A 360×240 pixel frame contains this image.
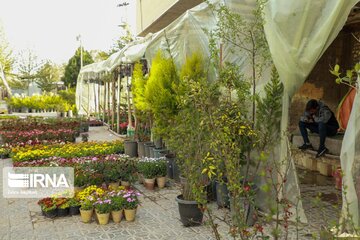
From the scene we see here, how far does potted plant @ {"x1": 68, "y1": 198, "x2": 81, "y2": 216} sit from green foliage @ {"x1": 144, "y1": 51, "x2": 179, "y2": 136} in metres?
2.26

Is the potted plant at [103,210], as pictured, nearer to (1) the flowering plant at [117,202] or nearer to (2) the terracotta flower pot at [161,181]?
(1) the flowering plant at [117,202]

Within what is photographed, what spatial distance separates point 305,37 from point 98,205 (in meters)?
3.23

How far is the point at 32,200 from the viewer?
5879 millimetres

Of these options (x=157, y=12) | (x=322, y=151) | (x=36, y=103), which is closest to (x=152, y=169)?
(x=322, y=151)

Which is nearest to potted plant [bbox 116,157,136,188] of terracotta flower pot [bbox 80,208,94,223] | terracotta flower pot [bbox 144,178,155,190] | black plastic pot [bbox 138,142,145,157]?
terracotta flower pot [bbox 144,178,155,190]

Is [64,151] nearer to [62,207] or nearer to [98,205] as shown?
[62,207]

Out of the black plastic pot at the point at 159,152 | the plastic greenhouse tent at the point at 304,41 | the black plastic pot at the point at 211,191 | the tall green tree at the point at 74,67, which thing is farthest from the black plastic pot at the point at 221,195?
the tall green tree at the point at 74,67

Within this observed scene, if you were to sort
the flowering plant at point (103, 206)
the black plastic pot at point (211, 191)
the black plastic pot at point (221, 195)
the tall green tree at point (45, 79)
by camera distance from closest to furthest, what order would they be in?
the flowering plant at point (103, 206), the black plastic pot at point (221, 195), the black plastic pot at point (211, 191), the tall green tree at point (45, 79)

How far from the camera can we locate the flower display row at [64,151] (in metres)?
7.84

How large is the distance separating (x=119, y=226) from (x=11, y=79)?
4243 cm

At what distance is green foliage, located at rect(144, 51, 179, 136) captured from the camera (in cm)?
670

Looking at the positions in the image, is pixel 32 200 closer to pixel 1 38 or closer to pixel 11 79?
pixel 1 38

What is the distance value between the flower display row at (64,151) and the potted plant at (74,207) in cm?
280

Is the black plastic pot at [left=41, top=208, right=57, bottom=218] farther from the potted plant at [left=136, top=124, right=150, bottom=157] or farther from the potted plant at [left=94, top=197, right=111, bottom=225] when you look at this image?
the potted plant at [left=136, top=124, right=150, bottom=157]
